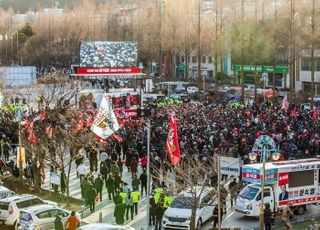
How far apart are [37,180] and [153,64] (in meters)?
66.7

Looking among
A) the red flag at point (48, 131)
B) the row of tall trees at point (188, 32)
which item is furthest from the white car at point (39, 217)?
the row of tall trees at point (188, 32)

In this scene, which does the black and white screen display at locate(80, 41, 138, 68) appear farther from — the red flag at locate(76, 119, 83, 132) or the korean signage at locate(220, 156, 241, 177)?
the korean signage at locate(220, 156, 241, 177)

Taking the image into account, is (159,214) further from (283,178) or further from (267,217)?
(283,178)

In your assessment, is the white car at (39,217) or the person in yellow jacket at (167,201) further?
the person in yellow jacket at (167,201)

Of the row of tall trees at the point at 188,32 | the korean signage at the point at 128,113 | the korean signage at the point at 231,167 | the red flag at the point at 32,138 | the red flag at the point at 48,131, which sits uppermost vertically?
the row of tall trees at the point at 188,32

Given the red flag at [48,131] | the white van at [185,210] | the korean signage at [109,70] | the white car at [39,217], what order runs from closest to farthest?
the white car at [39,217] → the white van at [185,210] → the red flag at [48,131] → the korean signage at [109,70]

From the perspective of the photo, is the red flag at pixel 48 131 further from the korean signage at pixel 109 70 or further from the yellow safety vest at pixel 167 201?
the korean signage at pixel 109 70

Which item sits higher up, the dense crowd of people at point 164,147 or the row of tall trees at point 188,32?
the row of tall trees at point 188,32

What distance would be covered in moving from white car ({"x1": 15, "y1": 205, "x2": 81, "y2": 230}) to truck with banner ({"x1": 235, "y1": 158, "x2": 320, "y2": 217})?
6020 millimetres

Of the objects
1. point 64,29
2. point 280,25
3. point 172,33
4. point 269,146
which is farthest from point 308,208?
point 64,29

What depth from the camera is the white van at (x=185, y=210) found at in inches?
786

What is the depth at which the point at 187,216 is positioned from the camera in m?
20.0

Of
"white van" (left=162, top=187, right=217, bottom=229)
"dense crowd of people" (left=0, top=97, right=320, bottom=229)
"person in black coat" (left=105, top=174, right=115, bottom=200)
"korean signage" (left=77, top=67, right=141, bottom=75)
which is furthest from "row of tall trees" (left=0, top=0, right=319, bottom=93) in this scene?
"white van" (left=162, top=187, right=217, bottom=229)

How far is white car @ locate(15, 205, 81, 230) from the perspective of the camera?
Result: 62.8 feet
